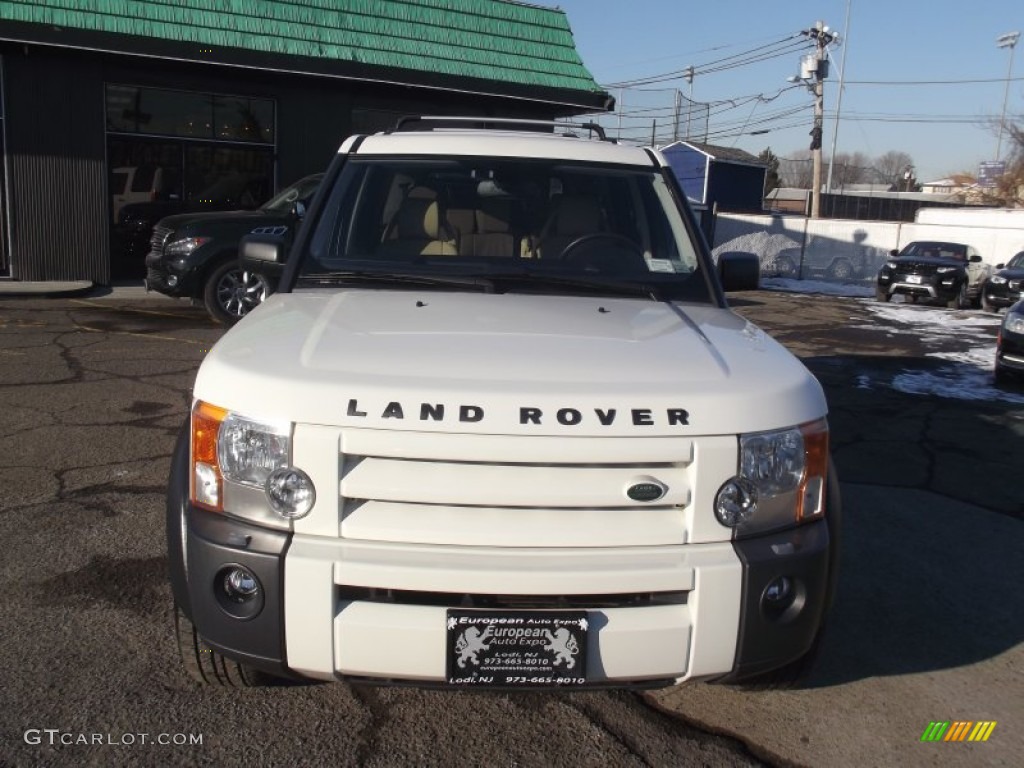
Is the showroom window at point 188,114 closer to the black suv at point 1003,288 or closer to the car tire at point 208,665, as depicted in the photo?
the car tire at point 208,665

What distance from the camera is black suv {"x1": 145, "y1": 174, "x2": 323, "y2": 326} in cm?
1075

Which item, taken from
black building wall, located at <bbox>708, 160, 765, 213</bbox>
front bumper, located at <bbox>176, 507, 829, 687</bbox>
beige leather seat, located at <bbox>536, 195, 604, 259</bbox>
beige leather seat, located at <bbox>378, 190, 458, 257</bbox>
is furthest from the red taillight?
black building wall, located at <bbox>708, 160, 765, 213</bbox>

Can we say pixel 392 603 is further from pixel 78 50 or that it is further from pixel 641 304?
pixel 78 50

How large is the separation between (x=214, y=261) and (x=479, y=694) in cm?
894

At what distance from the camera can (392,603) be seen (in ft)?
8.05

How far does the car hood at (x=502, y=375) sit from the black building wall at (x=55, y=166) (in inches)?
473

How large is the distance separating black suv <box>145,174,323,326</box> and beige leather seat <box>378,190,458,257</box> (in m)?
6.85

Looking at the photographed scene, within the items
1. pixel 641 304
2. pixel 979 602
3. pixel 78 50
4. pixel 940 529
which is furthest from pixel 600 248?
pixel 78 50

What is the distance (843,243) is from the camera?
27.1 metres

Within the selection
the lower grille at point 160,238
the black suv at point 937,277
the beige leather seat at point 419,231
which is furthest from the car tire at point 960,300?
the beige leather seat at point 419,231

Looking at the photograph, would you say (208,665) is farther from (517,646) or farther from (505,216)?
(505,216)

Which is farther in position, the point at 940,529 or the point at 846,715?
the point at 940,529

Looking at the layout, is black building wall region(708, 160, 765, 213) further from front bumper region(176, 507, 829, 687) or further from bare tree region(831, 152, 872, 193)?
bare tree region(831, 152, 872, 193)

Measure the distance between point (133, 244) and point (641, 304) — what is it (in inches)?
502
